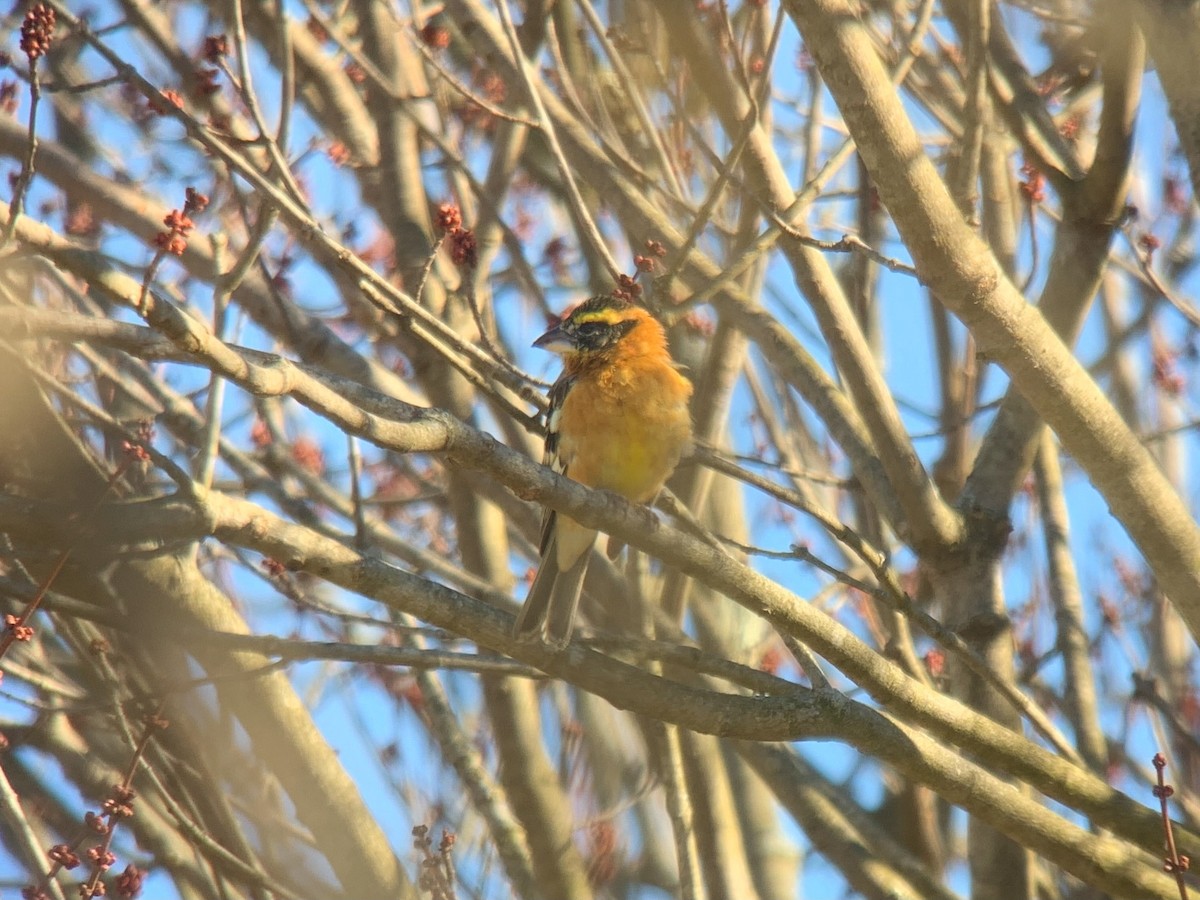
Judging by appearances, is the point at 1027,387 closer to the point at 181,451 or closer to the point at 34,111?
the point at 34,111

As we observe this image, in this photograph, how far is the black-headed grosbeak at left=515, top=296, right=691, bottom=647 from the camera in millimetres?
5574

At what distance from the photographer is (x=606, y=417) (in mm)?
5707

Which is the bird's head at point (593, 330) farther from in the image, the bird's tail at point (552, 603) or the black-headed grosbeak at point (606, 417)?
the bird's tail at point (552, 603)

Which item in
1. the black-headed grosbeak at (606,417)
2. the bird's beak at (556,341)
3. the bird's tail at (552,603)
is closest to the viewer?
the bird's tail at (552,603)

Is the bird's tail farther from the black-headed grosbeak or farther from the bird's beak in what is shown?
the bird's beak

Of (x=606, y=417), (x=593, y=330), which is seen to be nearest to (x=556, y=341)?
(x=593, y=330)

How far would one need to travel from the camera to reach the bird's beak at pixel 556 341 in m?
5.82

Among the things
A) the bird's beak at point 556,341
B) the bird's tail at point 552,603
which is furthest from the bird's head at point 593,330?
the bird's tail at point 552,603

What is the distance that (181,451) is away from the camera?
6.16 m

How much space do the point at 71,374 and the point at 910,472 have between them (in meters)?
3.95

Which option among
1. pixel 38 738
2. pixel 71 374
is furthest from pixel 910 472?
pixel 71 374

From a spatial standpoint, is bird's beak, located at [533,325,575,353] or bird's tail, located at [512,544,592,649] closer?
bird's tail, located at [512,544,592,649]

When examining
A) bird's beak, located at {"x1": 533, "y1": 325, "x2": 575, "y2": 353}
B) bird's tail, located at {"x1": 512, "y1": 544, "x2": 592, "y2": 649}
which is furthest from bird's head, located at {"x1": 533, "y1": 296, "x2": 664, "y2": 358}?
bird's tail, located at {"x1": 512, "y1": 544, "x2": 592, "y2": 649}

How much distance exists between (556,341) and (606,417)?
42cm
